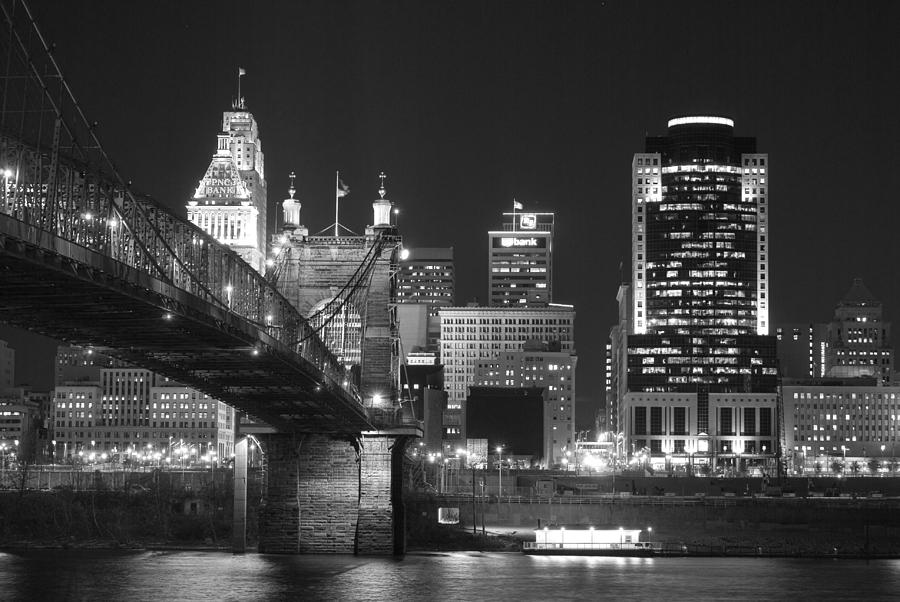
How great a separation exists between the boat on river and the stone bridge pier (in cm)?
1131

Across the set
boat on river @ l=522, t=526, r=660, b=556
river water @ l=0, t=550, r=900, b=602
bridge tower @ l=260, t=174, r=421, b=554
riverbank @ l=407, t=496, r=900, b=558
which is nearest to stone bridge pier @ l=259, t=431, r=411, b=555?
bridge tower @ l=260, t=174, r=421, b=554

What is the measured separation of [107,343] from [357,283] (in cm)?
3081

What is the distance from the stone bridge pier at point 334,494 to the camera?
84.4 m

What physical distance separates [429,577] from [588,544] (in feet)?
69.9

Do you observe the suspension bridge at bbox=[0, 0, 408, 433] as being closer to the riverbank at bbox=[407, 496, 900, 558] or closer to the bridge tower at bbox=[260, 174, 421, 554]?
the bridge tower at bbox=[260, 174, 421, 554]


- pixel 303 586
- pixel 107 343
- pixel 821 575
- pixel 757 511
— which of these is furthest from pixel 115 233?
pixel 757 511

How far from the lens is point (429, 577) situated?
75.4m

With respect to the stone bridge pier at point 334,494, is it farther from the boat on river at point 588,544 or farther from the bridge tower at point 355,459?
the boat on river at point 588,544

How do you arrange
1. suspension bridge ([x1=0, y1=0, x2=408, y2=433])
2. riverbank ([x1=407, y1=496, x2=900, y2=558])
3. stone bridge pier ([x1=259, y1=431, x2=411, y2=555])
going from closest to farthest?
1. suspension bridge ([x1=0, y1=0, x2=408, y2=433])
2. stone bridge pier ([x1=259, y1=431, x2=411, y2=555])
3. riverbank ([x1=407, y1=496, x2=900, y2=558])

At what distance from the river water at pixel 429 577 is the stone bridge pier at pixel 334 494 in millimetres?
1649

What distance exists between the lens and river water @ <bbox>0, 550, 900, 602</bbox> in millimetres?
68500

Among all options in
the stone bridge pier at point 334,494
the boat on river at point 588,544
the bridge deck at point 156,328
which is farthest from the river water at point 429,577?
the bridge deck at point 156,328

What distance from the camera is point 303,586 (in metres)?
70.0

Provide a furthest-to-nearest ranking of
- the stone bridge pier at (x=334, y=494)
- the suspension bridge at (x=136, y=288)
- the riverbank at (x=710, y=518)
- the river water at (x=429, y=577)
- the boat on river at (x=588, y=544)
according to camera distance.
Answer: the riverbank at (x=710, y=518) → the boat on river at (x=588, y=544) → the stone bridge pier at (x=334, y=494) → the river water at (x=429, y=577) → the suspension bridge at (x=136, y=288)
